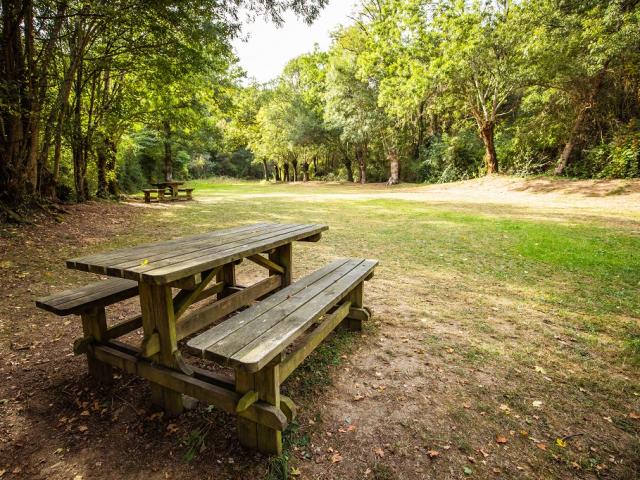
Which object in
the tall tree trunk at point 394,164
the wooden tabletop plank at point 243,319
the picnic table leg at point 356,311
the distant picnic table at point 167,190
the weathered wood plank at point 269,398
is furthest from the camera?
the tall tree trunk at point 394,164

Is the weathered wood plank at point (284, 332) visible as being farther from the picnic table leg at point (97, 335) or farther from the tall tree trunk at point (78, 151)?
the tall tree trunk at point (78, 151)

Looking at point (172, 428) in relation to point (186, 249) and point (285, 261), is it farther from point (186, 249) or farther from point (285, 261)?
point (285, 261)

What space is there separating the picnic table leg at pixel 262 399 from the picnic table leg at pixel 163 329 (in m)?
0.57

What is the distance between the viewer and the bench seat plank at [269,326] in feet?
5.74

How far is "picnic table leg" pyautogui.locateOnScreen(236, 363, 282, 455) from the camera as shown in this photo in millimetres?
1951

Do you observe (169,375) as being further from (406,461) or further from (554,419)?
(554,419)

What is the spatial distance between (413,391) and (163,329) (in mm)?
1863

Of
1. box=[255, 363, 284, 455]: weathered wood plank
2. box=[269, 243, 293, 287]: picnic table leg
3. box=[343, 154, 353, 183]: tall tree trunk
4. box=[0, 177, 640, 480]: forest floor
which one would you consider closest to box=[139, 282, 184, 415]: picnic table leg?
box=[0, 177, 640, 480]: forest floor

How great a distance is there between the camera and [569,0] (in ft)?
46.3

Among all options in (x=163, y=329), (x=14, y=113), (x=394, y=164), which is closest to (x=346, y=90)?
(x=394, y=164)

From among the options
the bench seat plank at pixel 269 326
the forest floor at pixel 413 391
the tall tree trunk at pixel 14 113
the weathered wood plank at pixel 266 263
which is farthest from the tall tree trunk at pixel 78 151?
the bench seat plank at pixel 269 326

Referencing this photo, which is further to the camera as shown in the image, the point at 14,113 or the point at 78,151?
the point at 78,151

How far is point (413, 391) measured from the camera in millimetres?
2576

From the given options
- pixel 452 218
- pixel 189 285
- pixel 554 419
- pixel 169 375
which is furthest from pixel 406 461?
pixel 452 218
